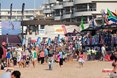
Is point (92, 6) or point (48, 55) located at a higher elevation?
point (92, 6)

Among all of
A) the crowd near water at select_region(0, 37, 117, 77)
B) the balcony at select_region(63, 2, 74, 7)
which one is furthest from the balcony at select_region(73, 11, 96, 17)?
the crowd near water at select_region(0, 37, 117, 77)

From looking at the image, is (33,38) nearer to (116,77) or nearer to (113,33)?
(113,33)

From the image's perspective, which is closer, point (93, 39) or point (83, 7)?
point (93, 39)

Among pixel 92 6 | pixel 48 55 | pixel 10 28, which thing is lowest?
pixel 10 28

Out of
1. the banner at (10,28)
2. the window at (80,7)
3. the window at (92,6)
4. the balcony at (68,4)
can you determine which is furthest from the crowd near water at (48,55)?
the balcony at (68,4)

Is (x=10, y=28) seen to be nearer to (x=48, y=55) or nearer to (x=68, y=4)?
(x=68, y=4)

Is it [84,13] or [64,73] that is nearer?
Result: [64,73]

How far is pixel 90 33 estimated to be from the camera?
120 feet

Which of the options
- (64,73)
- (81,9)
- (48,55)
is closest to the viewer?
(64,73)

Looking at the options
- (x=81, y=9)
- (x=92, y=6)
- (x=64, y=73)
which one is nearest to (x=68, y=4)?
(x=81, y=9)

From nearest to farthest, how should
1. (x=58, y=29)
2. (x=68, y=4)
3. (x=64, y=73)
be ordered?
(x=64, y=73)
(x=58, y=29)
(x=68, y=4)

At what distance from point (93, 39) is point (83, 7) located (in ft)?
138

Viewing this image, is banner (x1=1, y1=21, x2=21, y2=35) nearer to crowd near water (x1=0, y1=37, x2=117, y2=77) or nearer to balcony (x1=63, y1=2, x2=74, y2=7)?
crowd near water (x1=0, y1=37, x2=117, y2=77)

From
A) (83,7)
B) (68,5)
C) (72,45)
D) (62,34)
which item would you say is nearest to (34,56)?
(72,45)
